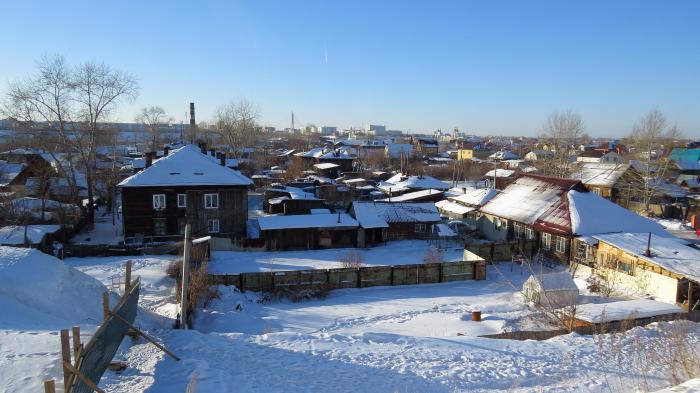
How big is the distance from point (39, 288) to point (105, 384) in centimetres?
474

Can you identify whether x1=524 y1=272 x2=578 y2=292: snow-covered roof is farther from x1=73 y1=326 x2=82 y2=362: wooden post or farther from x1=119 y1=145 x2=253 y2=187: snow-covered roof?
x1=119 y1=145 x2=253 y2=187: snow-covered roof

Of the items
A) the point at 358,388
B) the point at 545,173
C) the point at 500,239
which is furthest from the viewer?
the point at 545,173

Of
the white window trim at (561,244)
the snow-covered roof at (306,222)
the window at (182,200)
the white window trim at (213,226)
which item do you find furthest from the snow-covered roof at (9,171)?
the white window trim at (561,244)

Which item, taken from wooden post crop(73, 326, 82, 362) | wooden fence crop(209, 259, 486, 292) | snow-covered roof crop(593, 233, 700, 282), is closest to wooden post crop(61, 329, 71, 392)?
wooden post crop(73, 326, 82, 362)

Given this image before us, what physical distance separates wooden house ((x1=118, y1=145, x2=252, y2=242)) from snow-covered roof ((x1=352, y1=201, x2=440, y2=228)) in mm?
7241

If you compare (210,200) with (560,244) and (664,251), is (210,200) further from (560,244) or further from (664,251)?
(664,251)

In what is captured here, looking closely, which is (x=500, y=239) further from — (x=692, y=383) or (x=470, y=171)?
(x=470, y=171)

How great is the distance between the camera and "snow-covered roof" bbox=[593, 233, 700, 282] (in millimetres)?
18438

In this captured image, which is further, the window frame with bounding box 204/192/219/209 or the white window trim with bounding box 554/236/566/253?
the window frame with bounding box 204/192/219/209

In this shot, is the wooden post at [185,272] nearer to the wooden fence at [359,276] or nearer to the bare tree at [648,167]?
the wooden fence at [359,276]

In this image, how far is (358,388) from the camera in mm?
9117

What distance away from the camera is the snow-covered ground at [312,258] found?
22.9 m

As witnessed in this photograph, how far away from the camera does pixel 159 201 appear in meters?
27.7

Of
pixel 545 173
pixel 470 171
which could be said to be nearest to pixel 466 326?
pixel 545 173
